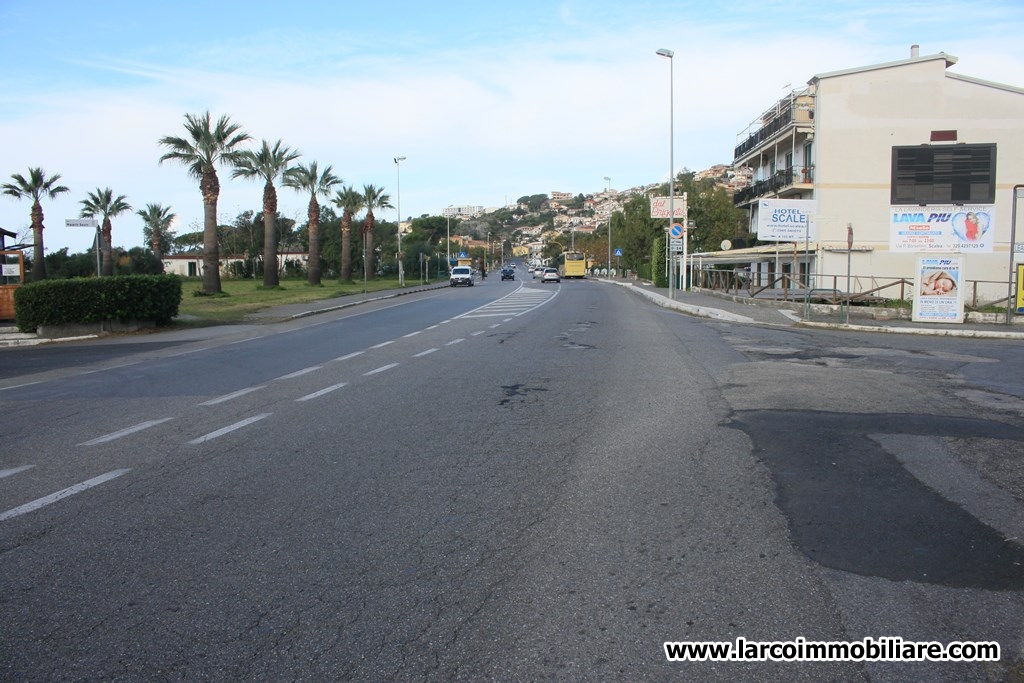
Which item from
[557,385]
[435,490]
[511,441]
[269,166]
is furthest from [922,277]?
[269,166]

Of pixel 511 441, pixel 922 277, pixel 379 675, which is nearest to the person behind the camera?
pixel 379 675

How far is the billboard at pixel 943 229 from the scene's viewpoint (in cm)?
2619

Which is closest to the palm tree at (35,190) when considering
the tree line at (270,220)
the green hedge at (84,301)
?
the tree line at (270,220)

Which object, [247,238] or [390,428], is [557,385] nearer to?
[390,428]

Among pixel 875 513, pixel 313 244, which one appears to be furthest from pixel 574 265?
pixel 875 513

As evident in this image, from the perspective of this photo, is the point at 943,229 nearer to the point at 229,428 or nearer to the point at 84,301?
the point at 229,428

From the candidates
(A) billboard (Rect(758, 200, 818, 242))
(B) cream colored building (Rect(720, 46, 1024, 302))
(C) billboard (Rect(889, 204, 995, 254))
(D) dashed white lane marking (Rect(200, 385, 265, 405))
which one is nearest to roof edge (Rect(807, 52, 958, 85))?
(B) cream colored building (Rect(720, 46, 1024, 302))

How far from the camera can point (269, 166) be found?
56.7m

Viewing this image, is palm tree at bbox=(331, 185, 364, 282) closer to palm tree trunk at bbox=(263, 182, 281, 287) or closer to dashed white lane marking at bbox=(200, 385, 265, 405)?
palm tree trunk at bbox=(263, 182, 281, 287)

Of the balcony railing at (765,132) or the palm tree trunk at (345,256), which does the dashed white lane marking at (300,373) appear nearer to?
the balcony railing at (765,132)

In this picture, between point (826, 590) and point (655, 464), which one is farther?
point (655, 464)

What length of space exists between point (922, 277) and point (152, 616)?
993 inches

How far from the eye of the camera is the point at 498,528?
18.2 ft

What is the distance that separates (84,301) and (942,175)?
88.8 ft
